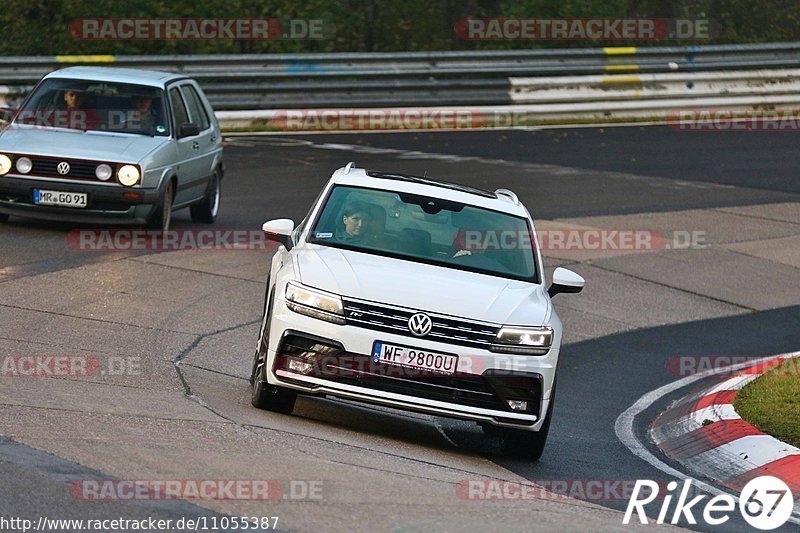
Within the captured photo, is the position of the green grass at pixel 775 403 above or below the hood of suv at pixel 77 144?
below

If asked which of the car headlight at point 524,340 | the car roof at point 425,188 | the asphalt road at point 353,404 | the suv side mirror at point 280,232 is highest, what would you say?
the car roof at point 425,188

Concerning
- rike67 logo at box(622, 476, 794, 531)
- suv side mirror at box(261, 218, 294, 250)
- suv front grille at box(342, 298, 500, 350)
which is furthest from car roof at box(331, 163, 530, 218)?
rike67 logo at box(622, 476, 794, 531)

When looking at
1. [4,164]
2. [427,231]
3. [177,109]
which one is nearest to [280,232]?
[427,231]

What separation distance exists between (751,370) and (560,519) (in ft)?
18.0

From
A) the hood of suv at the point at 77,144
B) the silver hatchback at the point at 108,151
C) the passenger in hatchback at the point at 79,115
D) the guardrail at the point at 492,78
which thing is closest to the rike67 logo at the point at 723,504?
the silver hatchback at the point at 108,151

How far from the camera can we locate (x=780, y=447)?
8.70 m

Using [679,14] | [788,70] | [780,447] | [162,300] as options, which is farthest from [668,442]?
[679,14]

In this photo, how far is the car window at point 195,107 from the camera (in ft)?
53.0

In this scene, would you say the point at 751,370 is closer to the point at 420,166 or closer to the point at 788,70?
the point at 420,166

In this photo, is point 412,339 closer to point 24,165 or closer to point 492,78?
point 24,165

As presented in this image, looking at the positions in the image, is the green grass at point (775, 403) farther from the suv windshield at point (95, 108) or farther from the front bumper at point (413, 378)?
the suv windshield at point (95, 108)

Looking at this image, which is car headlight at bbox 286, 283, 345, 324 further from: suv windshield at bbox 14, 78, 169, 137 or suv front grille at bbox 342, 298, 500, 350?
suv windshield at bbox 14, 78, 169, 137

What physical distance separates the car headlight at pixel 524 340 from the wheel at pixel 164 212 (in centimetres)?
735

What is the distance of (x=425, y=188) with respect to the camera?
9.62 meters
